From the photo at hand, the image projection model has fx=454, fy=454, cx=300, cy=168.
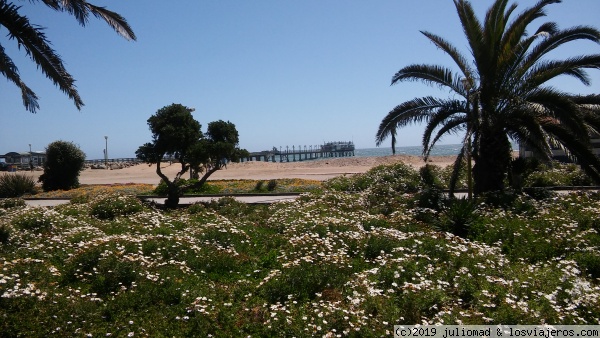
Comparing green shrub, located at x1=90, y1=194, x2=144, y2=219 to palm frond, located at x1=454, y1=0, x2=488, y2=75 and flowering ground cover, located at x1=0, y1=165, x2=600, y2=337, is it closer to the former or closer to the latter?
flowering ground cover, located at x1=0, y1=165, x2=600, y2=337

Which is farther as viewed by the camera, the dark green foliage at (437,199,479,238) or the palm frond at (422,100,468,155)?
the palm frond at (422,100,468,155)

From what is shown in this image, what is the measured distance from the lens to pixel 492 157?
12594mm

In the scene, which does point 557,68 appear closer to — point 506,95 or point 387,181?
point 506,95

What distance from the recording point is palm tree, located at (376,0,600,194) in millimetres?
11523

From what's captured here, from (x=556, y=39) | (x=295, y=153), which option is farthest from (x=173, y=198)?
(x=295, y=153)

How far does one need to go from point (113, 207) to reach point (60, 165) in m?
15.1

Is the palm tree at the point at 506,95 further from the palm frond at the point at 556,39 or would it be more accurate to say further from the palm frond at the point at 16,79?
the palm frond at the point at 16,79

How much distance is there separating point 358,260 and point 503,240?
2.82 m

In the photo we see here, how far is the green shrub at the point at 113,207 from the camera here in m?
12.1

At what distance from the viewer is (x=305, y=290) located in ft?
18.9

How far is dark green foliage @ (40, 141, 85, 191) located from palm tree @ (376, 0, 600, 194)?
20.3 m

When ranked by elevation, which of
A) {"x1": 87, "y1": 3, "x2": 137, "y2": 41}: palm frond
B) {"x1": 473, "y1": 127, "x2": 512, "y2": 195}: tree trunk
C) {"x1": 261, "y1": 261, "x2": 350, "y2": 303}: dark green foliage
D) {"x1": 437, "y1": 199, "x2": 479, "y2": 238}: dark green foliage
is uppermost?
{"x1": 87, "y1": 3, "x2": 137, "y2": 41}: palm frond

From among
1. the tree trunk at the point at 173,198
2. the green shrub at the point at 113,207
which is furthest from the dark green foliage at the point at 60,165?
the green shrub at the point at 113,207

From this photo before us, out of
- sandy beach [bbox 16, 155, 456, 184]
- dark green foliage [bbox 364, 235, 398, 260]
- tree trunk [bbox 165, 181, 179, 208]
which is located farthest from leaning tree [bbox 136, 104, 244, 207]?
sandy beach [bbox 16, 155, 456, 184]
